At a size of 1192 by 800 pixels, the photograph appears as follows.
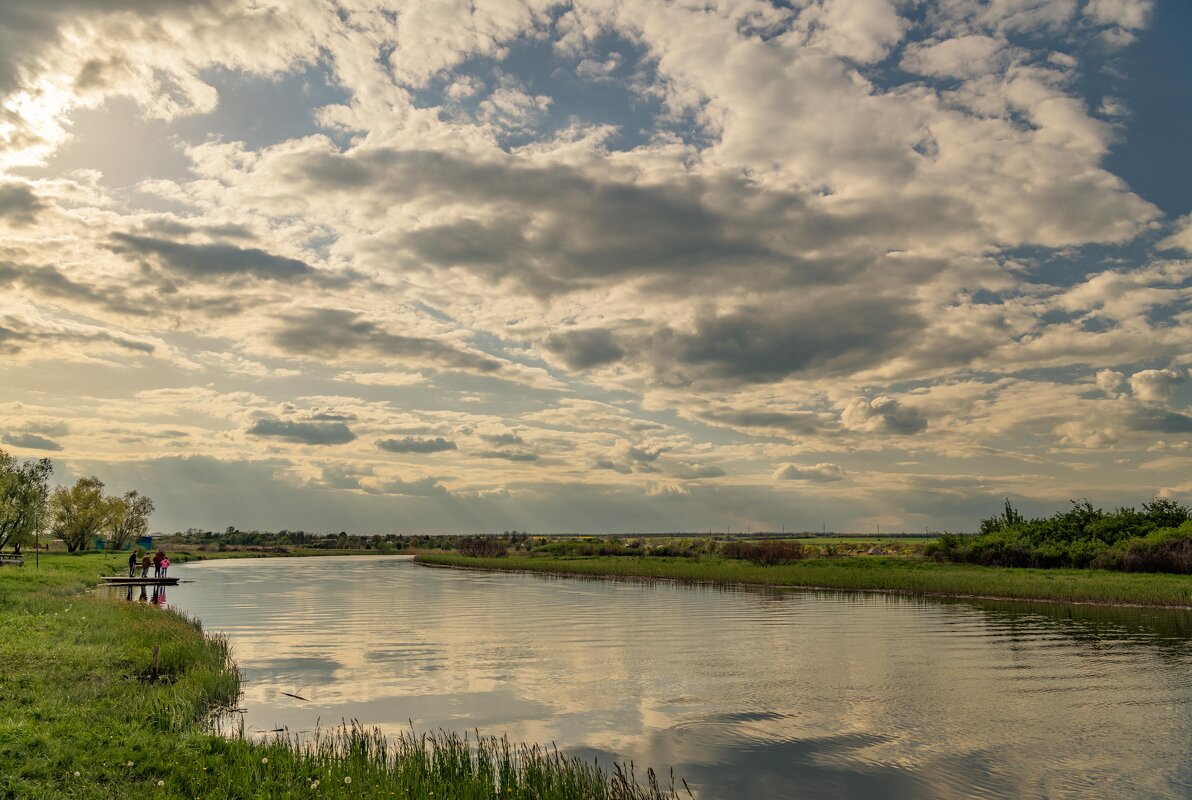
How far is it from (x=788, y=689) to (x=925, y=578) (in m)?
49.1

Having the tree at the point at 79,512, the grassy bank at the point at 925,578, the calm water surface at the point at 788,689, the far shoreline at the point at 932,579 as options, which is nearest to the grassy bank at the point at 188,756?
the calm water surface at the point at 788,689

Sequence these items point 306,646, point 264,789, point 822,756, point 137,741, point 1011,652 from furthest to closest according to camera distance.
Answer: point 306,646, point 1011,652, point 822,756, point 137,741, point 264,789

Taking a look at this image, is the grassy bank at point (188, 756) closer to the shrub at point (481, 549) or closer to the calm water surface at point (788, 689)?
the calm water surface at point (788, 689)

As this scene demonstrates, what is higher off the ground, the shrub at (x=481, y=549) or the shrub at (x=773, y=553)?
the shrub at (x=773, y=553)

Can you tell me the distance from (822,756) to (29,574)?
68.7 m

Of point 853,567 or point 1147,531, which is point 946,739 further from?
point 1147,531

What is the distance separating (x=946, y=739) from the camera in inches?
926

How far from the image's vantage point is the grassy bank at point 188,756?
15875mm

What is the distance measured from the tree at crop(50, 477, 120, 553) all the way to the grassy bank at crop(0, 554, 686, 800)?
12854 cm

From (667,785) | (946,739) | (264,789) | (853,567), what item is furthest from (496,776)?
(853,567)

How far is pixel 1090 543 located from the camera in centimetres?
8431

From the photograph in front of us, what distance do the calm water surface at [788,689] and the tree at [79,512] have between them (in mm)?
96742

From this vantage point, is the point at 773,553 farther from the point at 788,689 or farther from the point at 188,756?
the point at 188,756

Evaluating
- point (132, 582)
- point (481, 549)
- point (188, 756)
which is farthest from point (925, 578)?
point (481, 549)
